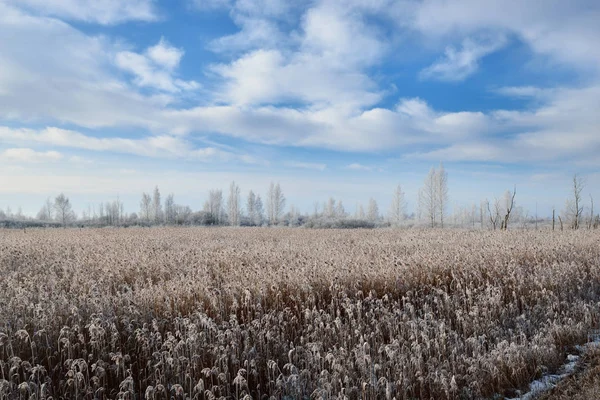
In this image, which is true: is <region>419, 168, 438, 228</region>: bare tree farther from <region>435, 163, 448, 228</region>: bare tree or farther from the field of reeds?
the field of reeds

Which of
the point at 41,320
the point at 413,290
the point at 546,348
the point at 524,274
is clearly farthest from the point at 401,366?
the point at 524,274

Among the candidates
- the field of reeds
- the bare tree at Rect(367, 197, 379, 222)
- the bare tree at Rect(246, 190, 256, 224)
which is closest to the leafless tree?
the bare tree at Rect(246, 190, 256, 224)

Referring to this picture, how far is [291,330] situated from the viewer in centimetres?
597

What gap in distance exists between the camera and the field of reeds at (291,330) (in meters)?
4.38

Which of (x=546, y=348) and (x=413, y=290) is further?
(x=413, y=290)

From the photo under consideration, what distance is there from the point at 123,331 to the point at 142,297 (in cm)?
115

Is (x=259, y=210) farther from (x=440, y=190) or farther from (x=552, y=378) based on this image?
(x=552, y=378)

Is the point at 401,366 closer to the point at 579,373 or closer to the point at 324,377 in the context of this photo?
the point at 324,377

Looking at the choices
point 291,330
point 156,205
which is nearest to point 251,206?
point 156,205

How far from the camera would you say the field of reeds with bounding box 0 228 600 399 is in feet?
14.4

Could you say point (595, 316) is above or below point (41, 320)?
below

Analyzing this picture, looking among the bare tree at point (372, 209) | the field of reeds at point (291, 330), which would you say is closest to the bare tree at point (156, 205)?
the bare tree at point (372, 209)

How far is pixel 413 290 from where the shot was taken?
7.73 meters

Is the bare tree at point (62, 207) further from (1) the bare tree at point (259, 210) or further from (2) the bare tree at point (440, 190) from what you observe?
(2) the bare tree at point (440, 190)
